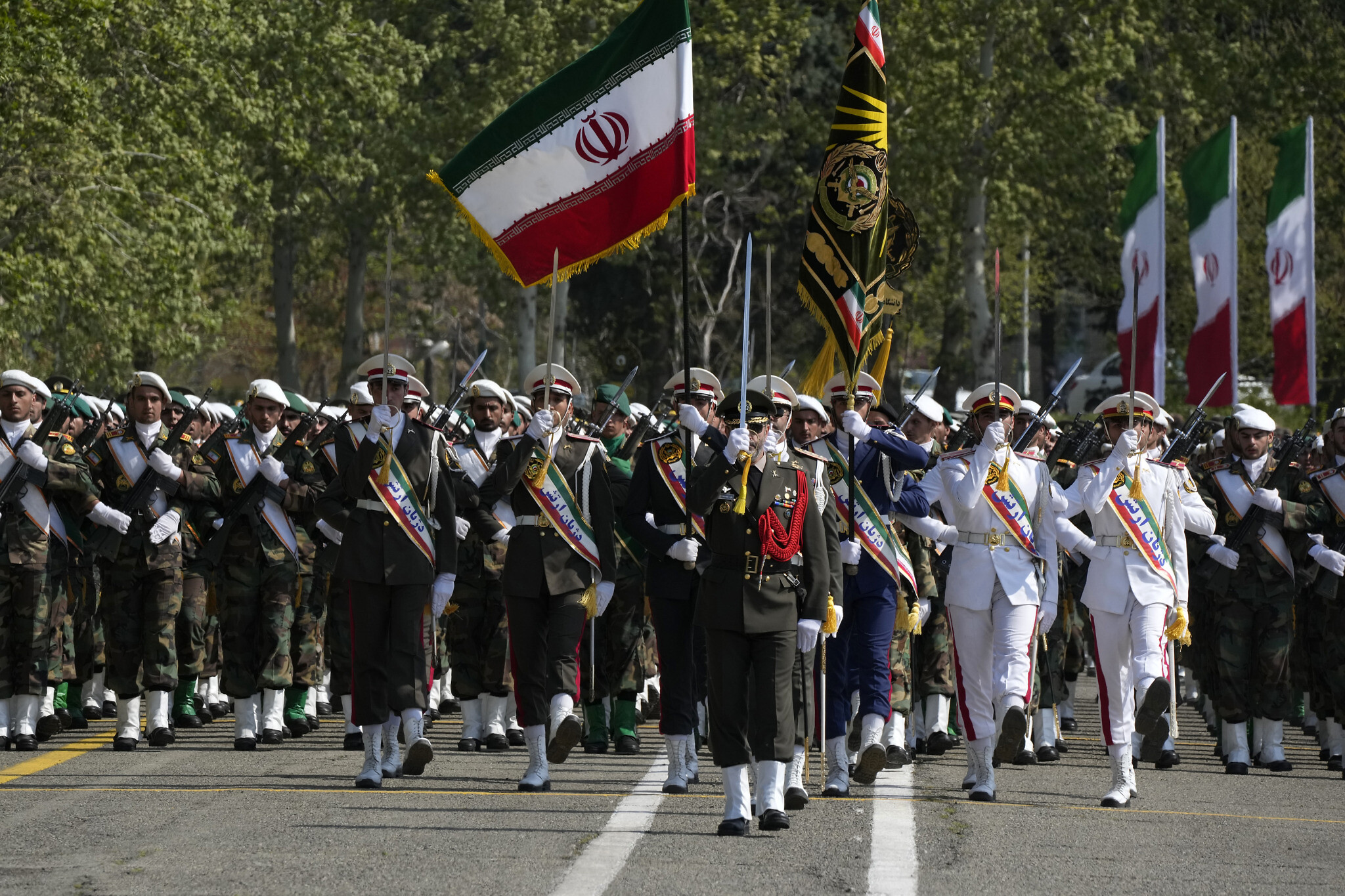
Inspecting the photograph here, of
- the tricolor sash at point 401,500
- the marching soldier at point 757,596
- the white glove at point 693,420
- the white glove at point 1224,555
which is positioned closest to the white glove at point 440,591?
the tricolor sash at point 401,500

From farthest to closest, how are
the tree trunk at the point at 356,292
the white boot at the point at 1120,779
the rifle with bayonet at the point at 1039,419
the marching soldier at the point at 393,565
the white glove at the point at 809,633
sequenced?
the tree trunk at the point at 356,292
the rifle with bayonet at the point at 1039,419
the marching soldier at the point at 393,565
the white boot at the point at 1120,779
the white glove at the point at 809,633

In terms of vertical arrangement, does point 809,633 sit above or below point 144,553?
below

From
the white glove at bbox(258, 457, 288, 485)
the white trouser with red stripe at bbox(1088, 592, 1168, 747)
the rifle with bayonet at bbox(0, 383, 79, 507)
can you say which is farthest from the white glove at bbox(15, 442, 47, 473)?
the white trouser with red stripe at bbox(1088, 592, 1168, 747)

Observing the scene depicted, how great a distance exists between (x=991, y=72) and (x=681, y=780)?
30.0 metres

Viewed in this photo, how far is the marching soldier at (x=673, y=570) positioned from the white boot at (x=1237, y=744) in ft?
11.5

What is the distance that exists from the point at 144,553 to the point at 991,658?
17.0 ft

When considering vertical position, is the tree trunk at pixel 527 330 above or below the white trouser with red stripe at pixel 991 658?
above

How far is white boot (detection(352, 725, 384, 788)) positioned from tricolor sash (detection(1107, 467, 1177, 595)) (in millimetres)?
3968

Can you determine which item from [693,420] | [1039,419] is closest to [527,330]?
[1039,419]

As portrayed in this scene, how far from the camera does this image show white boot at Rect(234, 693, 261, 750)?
12125mm

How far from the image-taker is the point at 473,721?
12.7 metres

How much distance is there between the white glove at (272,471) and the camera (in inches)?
500

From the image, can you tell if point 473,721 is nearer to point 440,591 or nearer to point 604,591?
point 440,591

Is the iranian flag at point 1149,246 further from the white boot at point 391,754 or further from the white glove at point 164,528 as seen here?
the white boot at point 391,754
